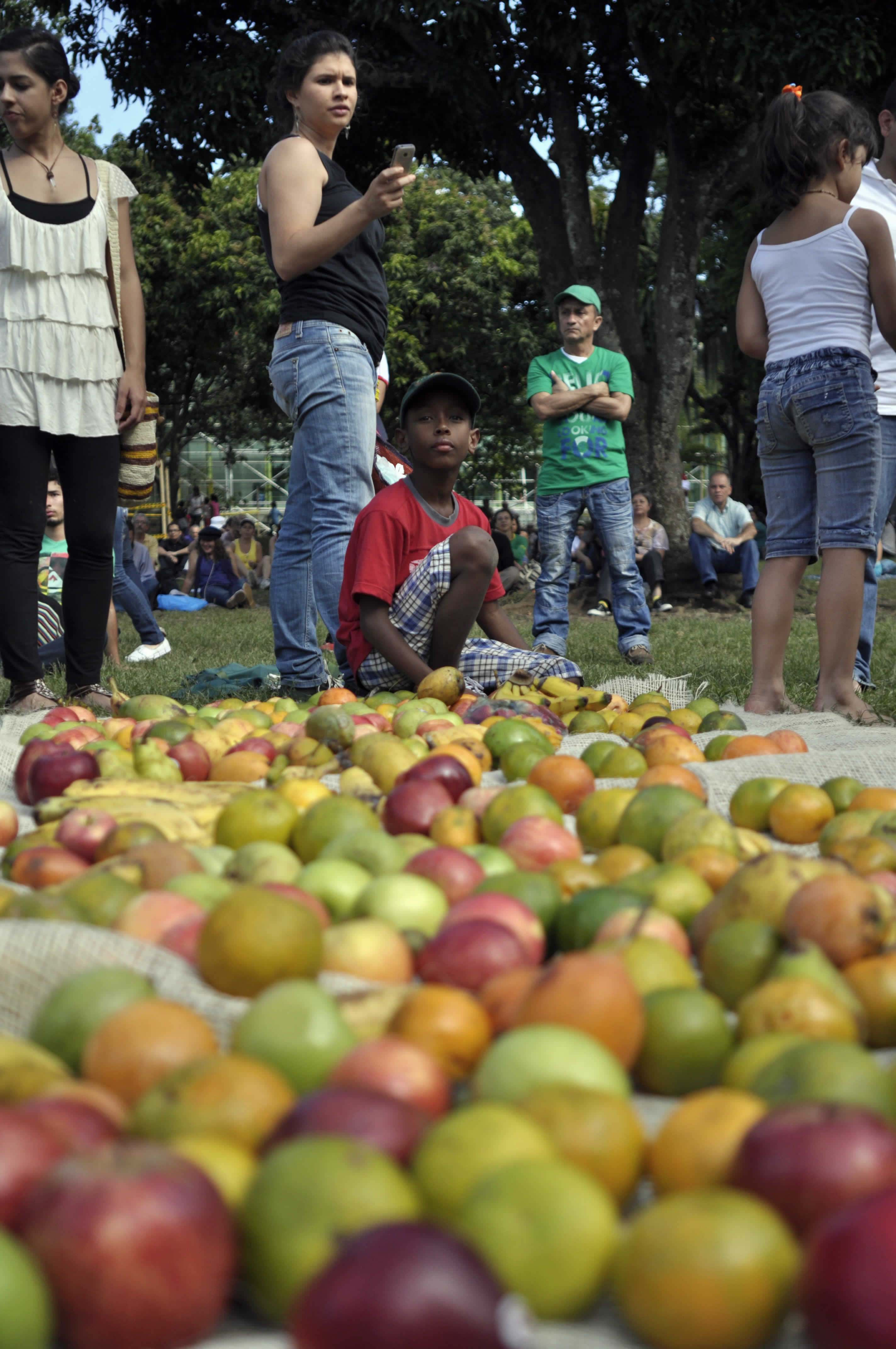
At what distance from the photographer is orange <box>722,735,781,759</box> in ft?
10.4

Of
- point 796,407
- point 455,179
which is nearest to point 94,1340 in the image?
point 796,407

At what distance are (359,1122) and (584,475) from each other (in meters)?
5.94

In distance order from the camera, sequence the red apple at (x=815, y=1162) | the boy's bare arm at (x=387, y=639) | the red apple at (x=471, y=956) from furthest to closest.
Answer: the boy's bare arm at (x=387, y=639)
the red apple at (x=471, y=956)
the red apple at (x=815, y=1162)

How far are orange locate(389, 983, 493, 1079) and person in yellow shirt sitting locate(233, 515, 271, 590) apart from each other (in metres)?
16.5

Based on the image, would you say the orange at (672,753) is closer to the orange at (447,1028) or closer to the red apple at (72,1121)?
the orange at (447,1028)

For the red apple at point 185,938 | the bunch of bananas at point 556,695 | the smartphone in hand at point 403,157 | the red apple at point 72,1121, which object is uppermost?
the smartphone in hand at point 403,157

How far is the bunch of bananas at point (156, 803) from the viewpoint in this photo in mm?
2344

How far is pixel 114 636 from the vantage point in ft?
25.1

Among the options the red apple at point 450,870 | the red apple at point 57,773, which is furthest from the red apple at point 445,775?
the red apple at point 57,773

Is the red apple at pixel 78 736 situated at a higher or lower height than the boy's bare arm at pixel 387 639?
lower

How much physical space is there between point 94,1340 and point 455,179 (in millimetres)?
31767

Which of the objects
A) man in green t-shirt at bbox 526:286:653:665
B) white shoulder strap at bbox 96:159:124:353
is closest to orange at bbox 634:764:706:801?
white shoulder strap at bbox 96:159:124:353

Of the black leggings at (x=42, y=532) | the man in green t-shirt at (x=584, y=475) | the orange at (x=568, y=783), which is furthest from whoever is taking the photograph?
the man in green t-shirt at (x=584, y=475)

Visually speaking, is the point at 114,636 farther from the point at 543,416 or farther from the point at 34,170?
the point at 34,170
